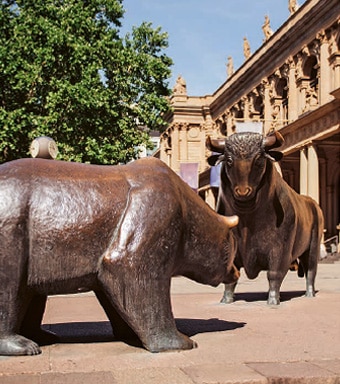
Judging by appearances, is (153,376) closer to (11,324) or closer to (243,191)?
(11,324)

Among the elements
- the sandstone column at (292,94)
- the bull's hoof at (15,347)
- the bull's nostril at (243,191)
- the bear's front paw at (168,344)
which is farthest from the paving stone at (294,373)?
the sandstone column at (292,94)

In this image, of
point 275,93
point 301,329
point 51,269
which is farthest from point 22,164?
point 275,93

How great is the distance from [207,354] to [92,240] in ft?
4.01

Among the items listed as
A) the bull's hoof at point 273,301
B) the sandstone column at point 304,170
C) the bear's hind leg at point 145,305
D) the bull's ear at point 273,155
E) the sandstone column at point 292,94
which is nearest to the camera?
the bear's hind leg at point 145,305

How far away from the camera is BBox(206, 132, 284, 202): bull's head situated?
24.1 feet

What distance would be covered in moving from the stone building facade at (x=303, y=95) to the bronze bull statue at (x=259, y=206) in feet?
43.0

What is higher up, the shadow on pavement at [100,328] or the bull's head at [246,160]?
the bull's head at [246,160]

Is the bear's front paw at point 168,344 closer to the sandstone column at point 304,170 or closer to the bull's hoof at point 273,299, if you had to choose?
the bull's hoof at point 273,299

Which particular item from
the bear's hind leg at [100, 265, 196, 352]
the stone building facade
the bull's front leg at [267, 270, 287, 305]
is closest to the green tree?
the stone building facade

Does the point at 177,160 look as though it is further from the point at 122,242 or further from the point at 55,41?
the point at 122,242

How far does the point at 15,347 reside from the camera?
4441 mm

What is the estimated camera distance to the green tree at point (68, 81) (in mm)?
21094

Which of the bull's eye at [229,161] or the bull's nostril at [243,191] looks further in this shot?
the bull's eye at [229,161]

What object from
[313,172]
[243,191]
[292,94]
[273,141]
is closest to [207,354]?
[243,191]
